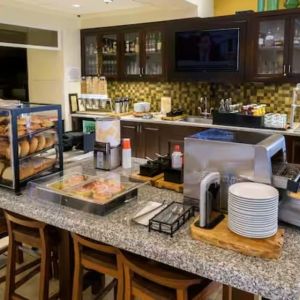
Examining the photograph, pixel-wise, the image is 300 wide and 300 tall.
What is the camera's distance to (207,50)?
4.54 metres

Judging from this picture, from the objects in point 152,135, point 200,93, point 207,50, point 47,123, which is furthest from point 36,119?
point 200,93

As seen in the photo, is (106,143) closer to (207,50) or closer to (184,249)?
(184,249)

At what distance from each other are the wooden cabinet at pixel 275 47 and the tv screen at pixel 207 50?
21 centimetres

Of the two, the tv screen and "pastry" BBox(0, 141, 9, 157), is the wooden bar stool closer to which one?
"pastry" BBox(0, 141, 9, 157)

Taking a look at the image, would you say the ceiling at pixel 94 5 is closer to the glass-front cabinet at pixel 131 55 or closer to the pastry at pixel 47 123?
the glass-front cabinet at pixel 131 55

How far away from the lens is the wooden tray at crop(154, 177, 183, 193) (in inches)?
81.4

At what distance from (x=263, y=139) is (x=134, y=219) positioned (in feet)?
2.41

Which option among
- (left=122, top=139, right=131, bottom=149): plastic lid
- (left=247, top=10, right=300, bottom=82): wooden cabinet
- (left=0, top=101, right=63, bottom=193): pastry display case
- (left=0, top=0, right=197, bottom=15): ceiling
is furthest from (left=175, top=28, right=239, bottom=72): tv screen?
(left=0, top=101, right=63, bottom=193): pastry display case

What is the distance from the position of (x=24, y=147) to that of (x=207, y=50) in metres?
3.15

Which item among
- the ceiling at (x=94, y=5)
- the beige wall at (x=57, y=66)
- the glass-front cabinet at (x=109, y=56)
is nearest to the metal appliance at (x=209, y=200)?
the ceiling at (x=94, y=5)

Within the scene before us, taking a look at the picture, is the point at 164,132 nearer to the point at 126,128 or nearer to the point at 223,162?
the point at 126,128

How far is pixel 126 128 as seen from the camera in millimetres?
4996

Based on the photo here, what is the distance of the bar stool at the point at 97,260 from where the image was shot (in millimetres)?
1669

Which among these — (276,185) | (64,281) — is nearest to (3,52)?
(64,281)
